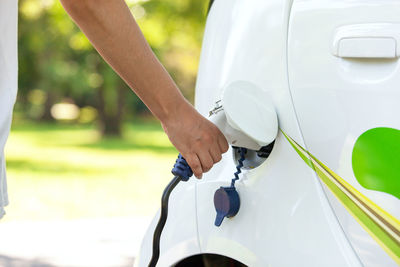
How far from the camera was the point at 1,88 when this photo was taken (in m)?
1.59

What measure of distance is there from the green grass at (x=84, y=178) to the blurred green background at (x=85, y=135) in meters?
0.02

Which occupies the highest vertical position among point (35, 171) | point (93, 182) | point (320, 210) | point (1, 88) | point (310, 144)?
point (35, 171)

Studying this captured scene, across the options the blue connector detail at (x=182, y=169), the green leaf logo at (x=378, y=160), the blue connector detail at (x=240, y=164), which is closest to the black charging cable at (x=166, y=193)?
the blue connector detail at (x=182, y=169)

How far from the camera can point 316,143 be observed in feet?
4.98

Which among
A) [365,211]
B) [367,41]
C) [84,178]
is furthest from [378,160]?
[84,178]

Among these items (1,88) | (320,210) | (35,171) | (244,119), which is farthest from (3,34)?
(35,171)

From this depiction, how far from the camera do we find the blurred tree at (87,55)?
17.9 m

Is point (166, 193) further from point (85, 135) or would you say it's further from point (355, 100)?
point (85, 135)

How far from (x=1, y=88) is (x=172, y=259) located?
738 millimetres

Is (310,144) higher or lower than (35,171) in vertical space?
lower

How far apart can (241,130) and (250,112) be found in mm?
57

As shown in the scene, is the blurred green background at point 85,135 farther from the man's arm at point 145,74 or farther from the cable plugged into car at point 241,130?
the man's arm at point 145,74

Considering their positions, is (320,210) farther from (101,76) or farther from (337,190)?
(101,76)

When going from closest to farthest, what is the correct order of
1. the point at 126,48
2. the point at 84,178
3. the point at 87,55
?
1. the point at 126,48
2. the point at 84,178
3. the point at 87,55
